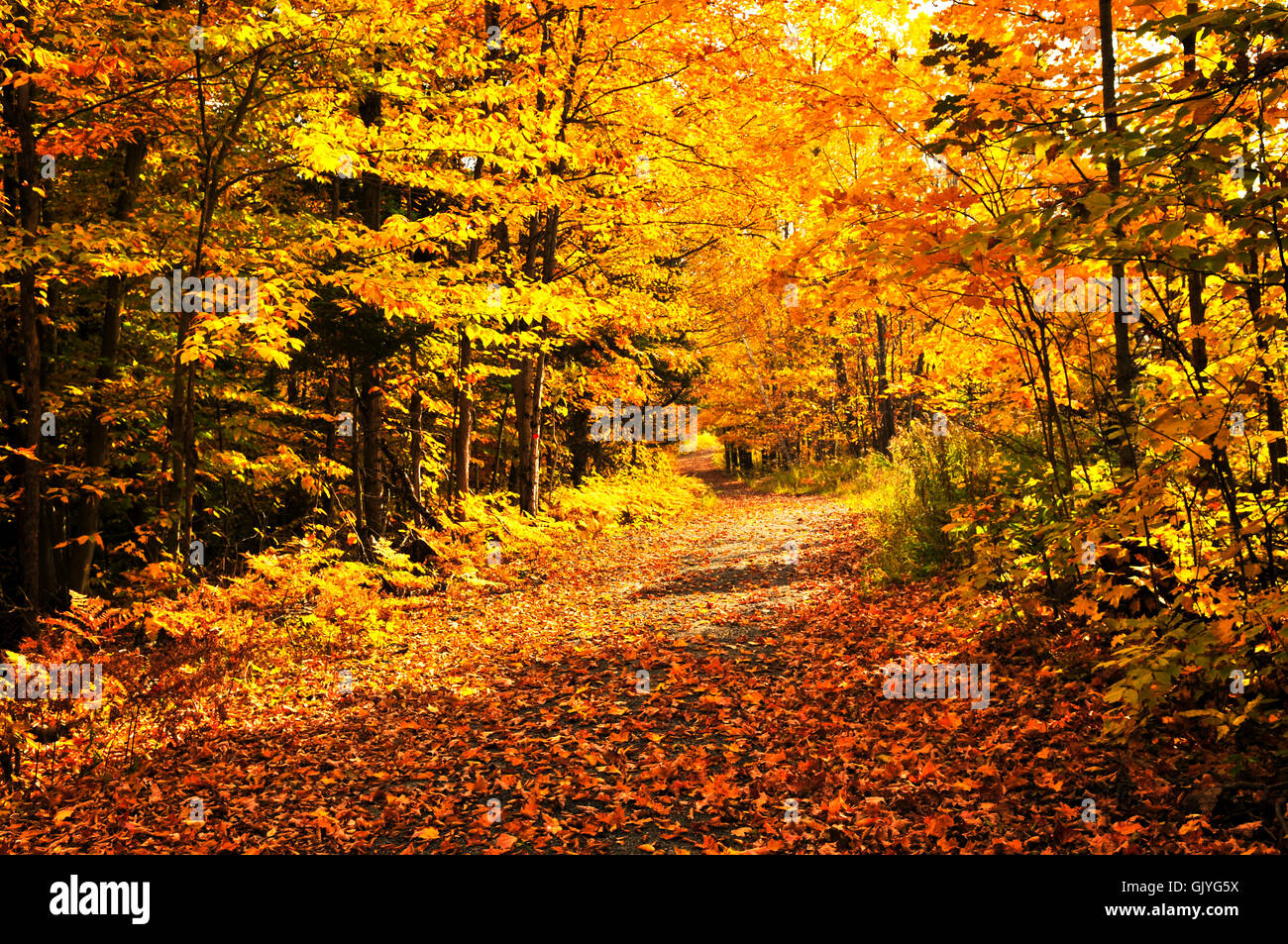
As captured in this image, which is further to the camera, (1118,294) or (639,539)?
(639,539)

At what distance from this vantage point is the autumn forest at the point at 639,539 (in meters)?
4.04

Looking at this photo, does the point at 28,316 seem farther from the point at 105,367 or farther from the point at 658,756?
the point at 658,756

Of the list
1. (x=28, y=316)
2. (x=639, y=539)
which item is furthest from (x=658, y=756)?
(x=639, y=539)

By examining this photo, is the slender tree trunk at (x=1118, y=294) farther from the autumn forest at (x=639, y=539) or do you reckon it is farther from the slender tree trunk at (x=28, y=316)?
the slender tree trunk at (x=28, y=316)

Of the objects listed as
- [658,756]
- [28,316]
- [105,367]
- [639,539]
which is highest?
[28,316]

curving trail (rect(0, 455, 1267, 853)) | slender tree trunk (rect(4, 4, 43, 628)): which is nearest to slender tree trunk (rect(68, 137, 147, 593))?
slender tree trunk (rect(4, 4, 43, 628))

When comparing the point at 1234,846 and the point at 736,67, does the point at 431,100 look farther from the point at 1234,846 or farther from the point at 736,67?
the point at 1234,846

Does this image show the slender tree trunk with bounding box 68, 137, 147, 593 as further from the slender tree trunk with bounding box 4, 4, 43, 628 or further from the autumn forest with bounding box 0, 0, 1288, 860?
the slender tree trunk with bounding box 4, 4, 43, 628

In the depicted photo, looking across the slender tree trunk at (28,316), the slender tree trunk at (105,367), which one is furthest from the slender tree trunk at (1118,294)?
the slender tree trunk at (105,367)

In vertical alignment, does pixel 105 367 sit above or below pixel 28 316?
below

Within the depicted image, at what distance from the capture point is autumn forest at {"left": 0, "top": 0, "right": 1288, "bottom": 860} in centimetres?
404

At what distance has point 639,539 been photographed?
15.4 meters

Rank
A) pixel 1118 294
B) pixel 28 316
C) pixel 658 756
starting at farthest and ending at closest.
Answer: pixel 28 316 < pixel 658 756 < pixel 1118 294

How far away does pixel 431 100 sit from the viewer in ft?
30.4
